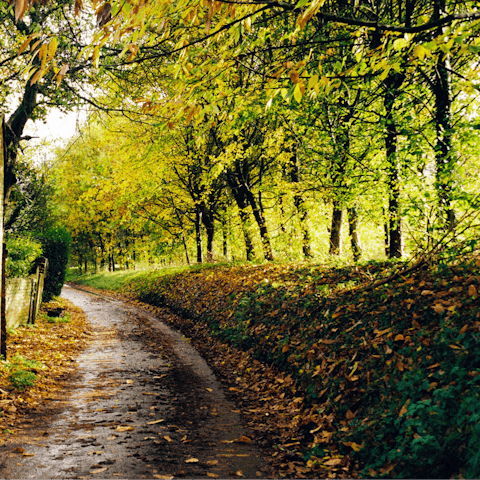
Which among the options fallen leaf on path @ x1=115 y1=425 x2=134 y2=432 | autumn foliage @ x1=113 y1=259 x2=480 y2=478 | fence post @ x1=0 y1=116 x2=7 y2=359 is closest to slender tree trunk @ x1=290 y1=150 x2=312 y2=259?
autumn foliage @ x1=113 y1=259 x2=480 y2=478

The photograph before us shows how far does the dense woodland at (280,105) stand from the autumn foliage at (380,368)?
1419 mm

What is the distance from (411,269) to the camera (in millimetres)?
6203

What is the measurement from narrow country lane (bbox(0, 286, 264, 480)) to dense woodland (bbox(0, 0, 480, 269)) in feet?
12.0

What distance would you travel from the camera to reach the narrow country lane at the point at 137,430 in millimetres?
3980

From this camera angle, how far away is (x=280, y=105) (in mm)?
10414

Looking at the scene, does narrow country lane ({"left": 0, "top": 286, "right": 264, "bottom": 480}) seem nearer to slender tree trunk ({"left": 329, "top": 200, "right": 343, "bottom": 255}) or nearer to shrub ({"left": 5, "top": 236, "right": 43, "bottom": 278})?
shrub ({"left": 5, "top": 236, "right": 43, "bottom": 278})

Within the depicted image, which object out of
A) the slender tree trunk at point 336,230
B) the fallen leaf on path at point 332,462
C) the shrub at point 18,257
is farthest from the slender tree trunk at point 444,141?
the shrub at point 18,257

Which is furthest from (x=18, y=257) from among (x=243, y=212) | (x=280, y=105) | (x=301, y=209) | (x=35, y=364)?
(x=243, y=212)

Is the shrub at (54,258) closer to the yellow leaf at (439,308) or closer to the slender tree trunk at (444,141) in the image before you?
the slender tree trunk at (444,141)

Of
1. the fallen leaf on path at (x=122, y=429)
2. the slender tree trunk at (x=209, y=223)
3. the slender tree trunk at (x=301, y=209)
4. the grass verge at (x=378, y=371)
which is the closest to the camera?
the grass verge at (x=378, y=371)

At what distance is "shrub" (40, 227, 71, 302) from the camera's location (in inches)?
574

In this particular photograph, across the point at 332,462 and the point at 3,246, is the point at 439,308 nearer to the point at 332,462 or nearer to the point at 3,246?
the point at 332,462

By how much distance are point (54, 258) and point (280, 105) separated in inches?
421

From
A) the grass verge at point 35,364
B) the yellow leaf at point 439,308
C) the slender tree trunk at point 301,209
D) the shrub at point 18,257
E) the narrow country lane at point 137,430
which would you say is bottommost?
the narrow country lane at point 137,430
